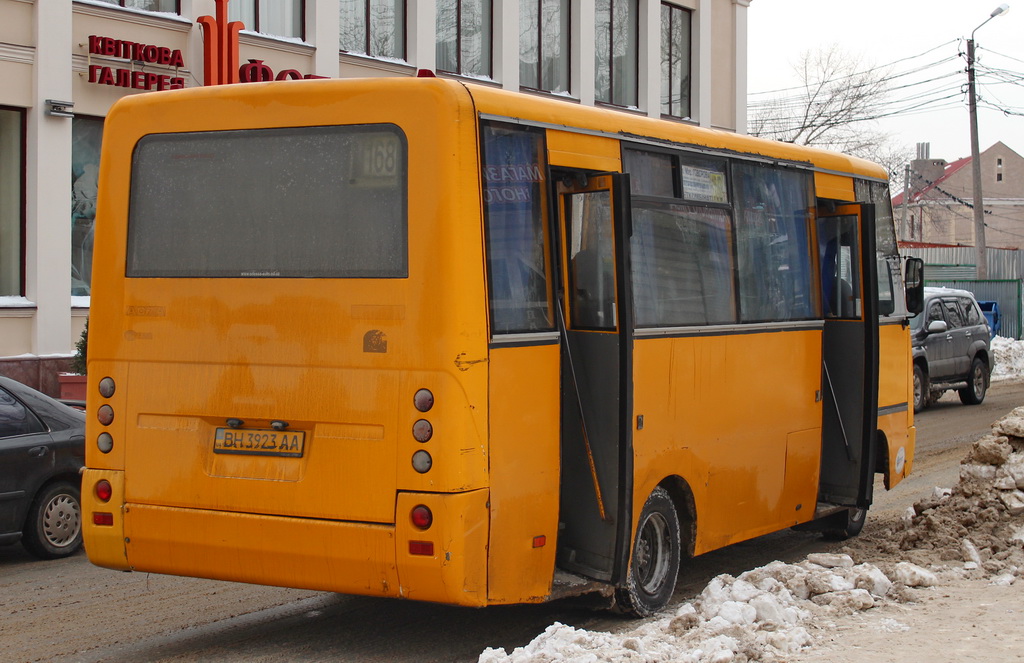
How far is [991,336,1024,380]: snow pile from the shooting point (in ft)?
100

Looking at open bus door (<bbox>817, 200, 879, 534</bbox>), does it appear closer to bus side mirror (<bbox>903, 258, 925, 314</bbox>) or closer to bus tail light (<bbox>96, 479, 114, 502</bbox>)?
bus side mirror (<bbox>903, 258, 925, 314</bbox>)

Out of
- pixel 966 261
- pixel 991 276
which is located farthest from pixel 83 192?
pixel 966 261

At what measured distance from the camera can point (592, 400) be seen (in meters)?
6.97

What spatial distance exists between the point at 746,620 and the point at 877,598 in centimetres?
126

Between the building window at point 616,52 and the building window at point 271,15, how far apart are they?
867cm

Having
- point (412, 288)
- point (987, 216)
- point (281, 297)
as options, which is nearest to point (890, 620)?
point (412, 288)

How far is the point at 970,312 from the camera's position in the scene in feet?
74.1

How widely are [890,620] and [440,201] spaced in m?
3.32

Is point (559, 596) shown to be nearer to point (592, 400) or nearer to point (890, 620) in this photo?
point (592, 400)

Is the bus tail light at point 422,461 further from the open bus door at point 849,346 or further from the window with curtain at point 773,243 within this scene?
the open bus door at point 849,346

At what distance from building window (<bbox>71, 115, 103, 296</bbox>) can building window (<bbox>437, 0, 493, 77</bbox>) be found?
25.2ft

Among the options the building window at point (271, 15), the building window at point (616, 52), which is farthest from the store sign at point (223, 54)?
the building window at point (616, 52)

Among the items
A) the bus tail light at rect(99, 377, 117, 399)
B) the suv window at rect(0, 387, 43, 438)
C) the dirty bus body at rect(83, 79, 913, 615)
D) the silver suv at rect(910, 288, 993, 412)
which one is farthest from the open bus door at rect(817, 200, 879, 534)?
the silver suv at rect(910, 288, 993, 412)

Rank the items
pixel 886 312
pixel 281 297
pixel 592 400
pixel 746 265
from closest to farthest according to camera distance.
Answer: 1. pixel 281 297
2. pixel 592 400
3. pixel 746 265
4. pixel 886 312
